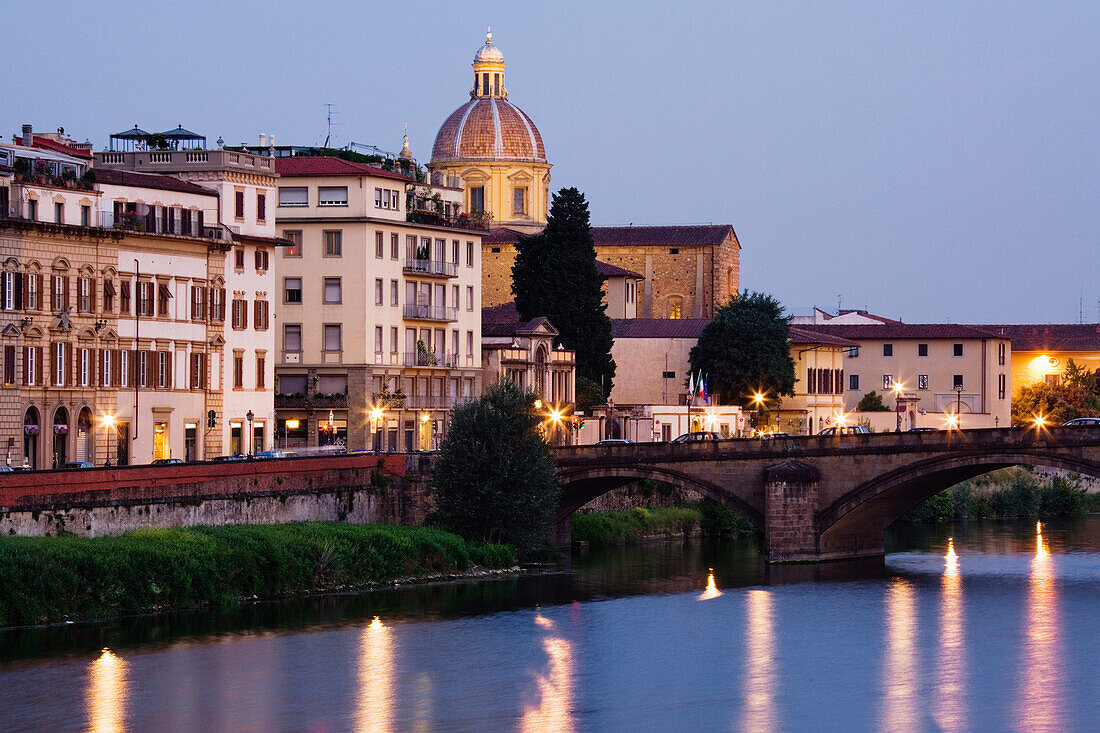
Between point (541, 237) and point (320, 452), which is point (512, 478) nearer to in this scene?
point (320, 452)

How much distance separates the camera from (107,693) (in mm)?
53594

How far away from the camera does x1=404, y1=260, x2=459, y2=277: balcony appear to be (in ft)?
326

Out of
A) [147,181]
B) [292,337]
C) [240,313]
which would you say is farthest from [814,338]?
[147,181]

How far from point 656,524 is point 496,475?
1781 cm

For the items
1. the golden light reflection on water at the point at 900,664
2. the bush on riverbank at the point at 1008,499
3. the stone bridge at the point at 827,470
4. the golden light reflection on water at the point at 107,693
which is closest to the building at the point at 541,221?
the bush on riverbank at the point at 1008,499

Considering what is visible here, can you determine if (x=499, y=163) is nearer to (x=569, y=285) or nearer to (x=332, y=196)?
(x=569, y=285)

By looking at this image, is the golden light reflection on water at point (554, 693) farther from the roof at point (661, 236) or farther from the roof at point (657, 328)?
the roof at point (661, 236)

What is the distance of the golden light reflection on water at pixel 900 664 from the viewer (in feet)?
171

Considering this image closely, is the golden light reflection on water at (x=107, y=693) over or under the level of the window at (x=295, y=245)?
under

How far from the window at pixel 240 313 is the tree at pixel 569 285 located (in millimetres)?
24020

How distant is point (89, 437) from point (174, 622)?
18.2 meters

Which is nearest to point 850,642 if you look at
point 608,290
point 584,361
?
point 584,361

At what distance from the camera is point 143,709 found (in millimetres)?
52281

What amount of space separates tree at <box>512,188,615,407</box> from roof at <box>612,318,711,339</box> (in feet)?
36.3
